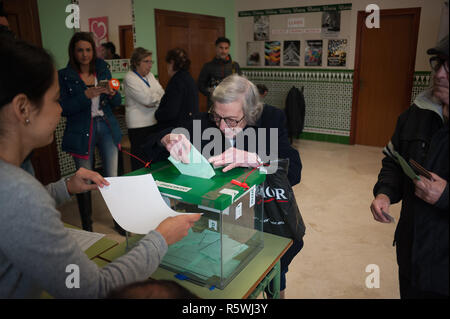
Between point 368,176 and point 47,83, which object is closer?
point 47,83

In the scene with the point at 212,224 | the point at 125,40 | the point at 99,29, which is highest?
the point at 99,29

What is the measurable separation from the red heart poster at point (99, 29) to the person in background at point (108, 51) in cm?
5

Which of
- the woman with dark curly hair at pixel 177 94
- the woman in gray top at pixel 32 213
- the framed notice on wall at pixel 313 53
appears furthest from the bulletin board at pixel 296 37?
the woman in gray top at pixel 32 213

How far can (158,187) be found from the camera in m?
1.15

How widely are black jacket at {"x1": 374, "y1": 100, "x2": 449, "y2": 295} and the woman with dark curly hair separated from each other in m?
2.19

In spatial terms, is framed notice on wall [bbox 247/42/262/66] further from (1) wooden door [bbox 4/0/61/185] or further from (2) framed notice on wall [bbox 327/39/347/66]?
(1) wooden door [bbox 4/0/61/185]

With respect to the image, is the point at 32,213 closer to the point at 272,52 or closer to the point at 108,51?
the point at 108,51

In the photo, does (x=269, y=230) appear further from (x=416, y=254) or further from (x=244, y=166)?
(x=416, y=254)

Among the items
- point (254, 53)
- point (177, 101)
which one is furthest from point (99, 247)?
point (254, 53)

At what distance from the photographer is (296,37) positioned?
6.04 m

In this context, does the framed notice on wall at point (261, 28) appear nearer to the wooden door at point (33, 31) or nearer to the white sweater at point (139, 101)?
the white sweater at point (139, 101)

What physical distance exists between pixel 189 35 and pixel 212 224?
483cm

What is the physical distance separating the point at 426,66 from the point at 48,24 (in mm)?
5027
